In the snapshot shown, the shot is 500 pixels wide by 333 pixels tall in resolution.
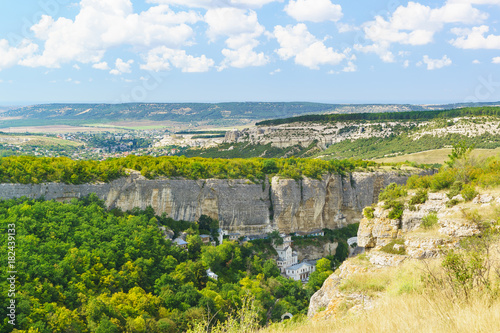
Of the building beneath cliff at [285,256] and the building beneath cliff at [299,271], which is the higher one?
the building beneath cliff at [285,256]

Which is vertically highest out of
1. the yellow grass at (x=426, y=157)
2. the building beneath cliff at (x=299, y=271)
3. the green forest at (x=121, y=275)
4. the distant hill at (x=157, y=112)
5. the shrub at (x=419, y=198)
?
the distant hill at (x=157, y=112)

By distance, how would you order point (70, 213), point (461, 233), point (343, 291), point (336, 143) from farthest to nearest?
1. point (336, 143)
2. point (70, 213)
3. point (461, 233)
4. point (343, 291)

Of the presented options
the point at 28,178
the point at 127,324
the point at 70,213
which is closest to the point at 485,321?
the point at 127,324

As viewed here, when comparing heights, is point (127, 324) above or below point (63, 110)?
below

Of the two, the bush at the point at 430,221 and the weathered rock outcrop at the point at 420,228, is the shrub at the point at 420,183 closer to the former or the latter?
the weathered rock outcrop at the point at 420,228

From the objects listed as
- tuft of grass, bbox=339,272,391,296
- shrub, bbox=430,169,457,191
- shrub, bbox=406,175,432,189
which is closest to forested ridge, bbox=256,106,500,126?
shrub, bbox=406,175,432,189

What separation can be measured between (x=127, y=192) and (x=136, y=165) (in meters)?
2.86

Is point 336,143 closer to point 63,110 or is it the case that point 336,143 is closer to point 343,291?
point 343,291

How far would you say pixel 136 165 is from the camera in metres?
31.9

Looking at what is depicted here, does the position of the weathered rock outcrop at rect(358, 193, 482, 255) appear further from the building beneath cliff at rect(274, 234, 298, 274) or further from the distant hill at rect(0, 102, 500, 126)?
the distant hill at rect(0, 102, 500, 126)

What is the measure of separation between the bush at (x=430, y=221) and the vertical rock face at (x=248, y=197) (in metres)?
20.8

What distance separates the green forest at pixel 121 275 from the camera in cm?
1751

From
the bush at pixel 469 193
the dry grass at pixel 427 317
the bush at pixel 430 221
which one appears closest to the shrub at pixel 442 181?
the bush at pixel 469 193

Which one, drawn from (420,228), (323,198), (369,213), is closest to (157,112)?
(323,198)
